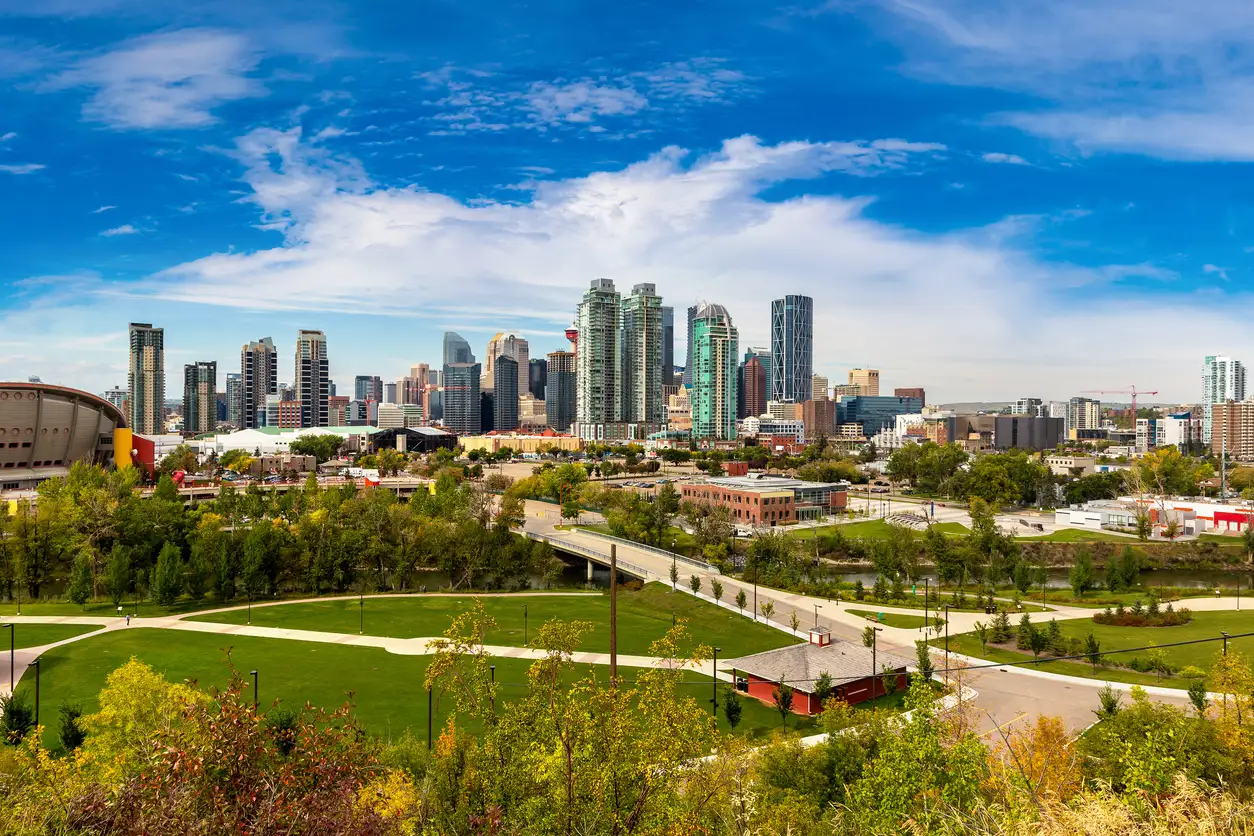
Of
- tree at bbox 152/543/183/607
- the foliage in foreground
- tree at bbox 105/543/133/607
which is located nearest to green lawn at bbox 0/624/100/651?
tree at bbox 152/543/183/607

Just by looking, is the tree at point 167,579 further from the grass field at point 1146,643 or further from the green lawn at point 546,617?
the grass field at point 1146,643

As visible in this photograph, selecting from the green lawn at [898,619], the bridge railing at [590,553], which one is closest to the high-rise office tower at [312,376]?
the bridge railing at [590,553]

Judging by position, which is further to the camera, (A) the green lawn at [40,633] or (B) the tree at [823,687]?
(A) the green lawn at [40,633]

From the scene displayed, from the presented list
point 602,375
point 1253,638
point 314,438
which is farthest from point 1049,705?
point 602,375

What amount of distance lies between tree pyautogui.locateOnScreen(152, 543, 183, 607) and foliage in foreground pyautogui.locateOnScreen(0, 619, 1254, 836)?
24408mm

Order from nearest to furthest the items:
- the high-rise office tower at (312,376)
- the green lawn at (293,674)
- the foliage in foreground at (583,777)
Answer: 1. the foliage in foreground at (583,777)
2. the green lawn at (293,674)
3. the high-rise office tower at (312,376)

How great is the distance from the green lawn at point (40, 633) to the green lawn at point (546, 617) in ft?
16.8

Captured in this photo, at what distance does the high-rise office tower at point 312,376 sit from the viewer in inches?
7116

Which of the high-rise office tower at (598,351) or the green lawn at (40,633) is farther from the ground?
the high-rise office tower at (598,351)

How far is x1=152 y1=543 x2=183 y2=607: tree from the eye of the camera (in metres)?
39.4

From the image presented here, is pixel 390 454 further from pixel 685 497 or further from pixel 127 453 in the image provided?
pixel 685 497

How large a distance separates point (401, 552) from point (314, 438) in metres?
90.8

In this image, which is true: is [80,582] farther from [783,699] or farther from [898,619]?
[898,619]

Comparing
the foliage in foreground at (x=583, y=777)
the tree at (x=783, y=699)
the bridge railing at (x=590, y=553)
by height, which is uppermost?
the foliage in foreground at (x=583, y=777)
